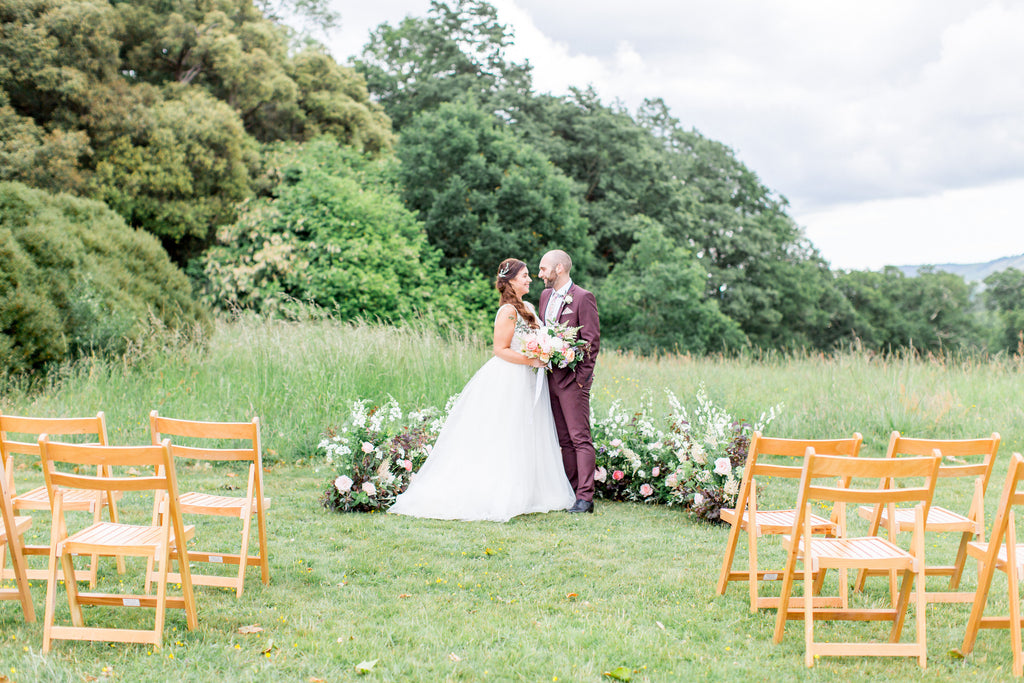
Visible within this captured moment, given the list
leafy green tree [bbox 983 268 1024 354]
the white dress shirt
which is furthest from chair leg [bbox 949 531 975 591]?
leafy green tree [bbox 983 268 1024 354]

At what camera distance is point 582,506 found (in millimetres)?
7230

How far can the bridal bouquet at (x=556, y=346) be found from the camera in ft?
22.8

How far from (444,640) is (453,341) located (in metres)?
8.03

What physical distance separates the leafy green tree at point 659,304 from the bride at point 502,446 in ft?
65.1

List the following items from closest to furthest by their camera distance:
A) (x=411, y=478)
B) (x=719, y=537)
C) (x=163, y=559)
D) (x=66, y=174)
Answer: (x=163, y=559)
(x=719, y=537)
(x=411, y=478)
(x=66, y=174)

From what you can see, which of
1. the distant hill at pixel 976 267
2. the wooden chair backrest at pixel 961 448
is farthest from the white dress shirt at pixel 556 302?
the distant hill at pixel 976 267

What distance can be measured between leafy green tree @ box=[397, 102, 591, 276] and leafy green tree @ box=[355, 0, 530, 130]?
5764mm

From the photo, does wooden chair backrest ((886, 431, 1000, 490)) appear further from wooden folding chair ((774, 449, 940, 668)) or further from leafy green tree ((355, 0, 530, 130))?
leafy green tree ((355, 0, 530, 130))

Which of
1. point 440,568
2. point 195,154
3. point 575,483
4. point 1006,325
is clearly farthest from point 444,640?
point 1006,325

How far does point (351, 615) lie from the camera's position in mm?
4598

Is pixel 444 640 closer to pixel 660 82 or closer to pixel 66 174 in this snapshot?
pixel 66 174

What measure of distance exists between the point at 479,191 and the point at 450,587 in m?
21.7

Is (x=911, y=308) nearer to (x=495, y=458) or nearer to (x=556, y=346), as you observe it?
(x=556, y=346)

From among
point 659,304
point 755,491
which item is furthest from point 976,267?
point 755,491
